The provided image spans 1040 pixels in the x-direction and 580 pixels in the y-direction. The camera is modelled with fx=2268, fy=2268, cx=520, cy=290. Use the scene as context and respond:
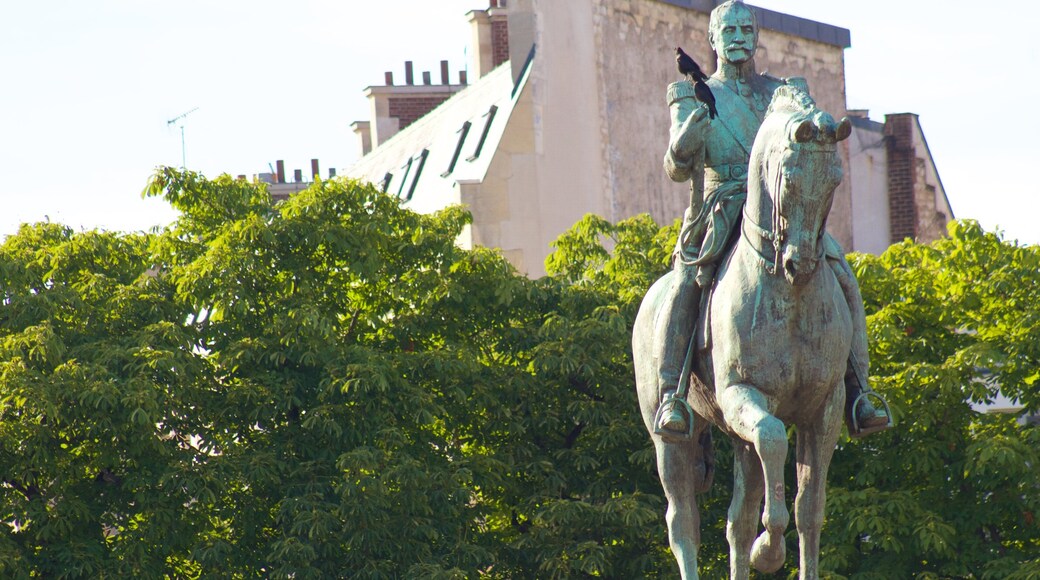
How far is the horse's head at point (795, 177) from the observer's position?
44.2ft

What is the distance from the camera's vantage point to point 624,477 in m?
31.7

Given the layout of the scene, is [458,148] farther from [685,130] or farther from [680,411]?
[680,411]

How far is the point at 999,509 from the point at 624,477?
5139 millimetres

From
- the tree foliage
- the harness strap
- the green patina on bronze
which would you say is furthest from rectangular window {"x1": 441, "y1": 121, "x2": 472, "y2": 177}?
the harness strap

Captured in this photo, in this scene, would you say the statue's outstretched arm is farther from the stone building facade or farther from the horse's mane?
the stone building facade

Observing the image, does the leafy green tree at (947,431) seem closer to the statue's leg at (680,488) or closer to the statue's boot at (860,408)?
the statue's leg at (680,488)

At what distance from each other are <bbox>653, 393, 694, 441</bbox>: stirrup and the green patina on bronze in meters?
0.01

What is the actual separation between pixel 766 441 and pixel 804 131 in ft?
6.45

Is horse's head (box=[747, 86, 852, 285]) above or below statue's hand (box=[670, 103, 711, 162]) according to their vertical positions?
below

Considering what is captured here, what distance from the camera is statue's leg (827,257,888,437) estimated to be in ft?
48.5

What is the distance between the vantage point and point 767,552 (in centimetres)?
1464

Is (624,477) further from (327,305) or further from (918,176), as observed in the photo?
(918,176)

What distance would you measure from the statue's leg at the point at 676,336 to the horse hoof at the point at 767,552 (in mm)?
986

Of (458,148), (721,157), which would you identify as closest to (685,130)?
(721,157)
